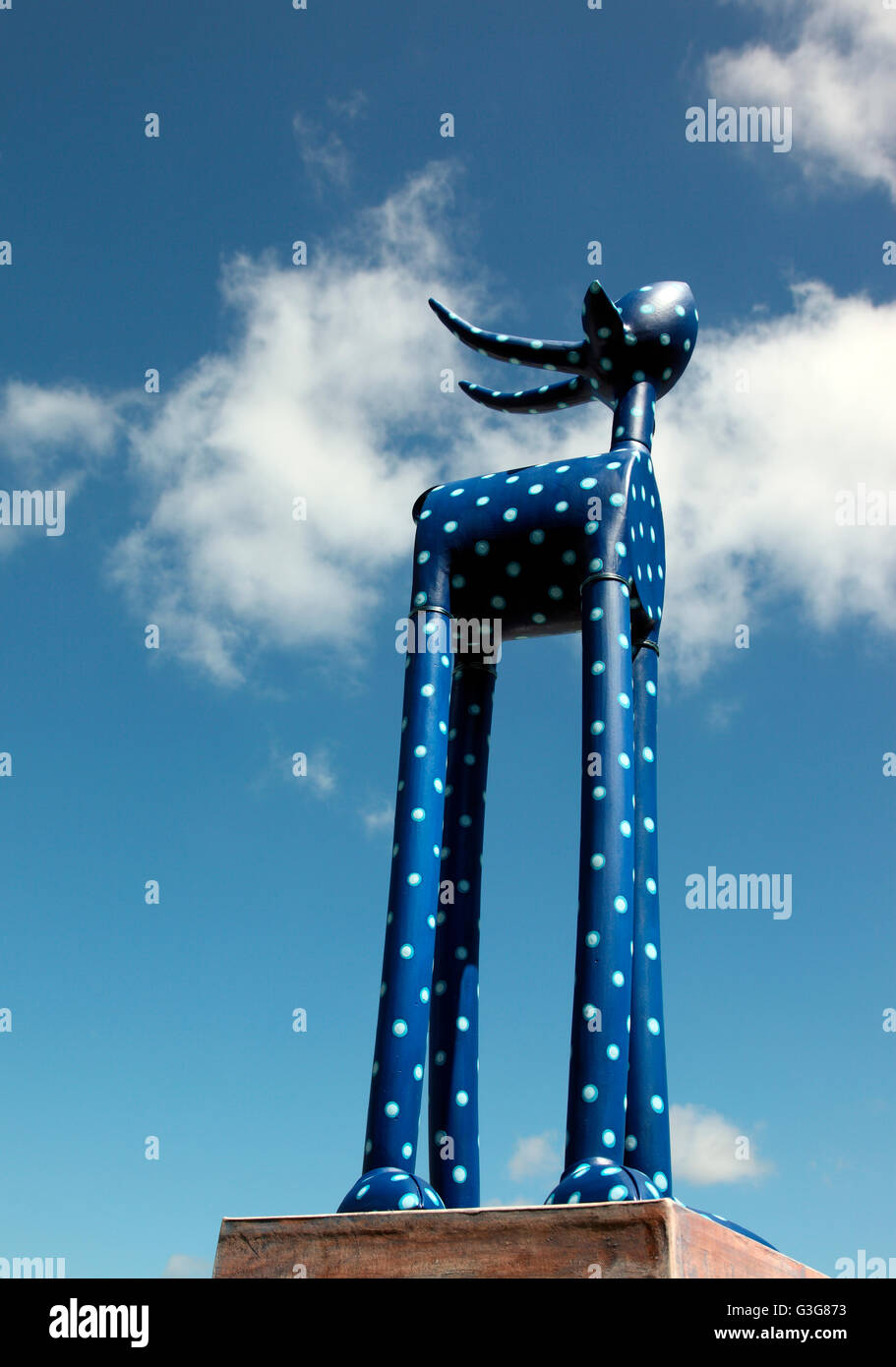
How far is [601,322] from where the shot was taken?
684cm

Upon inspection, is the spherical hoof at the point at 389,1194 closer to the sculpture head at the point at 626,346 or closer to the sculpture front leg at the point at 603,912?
the sculpture front leg at the point at 603,912

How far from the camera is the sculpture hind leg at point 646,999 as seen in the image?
18.7ft

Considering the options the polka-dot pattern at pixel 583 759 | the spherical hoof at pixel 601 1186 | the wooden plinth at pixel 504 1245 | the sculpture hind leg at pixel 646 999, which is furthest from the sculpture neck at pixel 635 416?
the wooden plinth at pixel 504 1245

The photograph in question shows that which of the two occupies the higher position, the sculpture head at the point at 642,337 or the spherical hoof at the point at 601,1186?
the sculpture head at the point at 642,337

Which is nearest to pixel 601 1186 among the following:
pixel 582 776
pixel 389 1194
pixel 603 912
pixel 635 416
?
pixel 389 1194

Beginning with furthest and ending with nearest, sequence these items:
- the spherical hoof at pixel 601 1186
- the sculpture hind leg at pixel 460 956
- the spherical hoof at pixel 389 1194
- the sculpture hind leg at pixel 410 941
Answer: the sculpture hind leg at pixel 460 956 < the sculpture hind leg at pixel 410 941 < the spherical hoof at pixel 389 1194 < the spherical hoof at pixel 601 1186

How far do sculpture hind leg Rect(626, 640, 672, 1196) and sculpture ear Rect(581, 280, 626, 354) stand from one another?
185 cm

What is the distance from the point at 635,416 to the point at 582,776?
2.06 m

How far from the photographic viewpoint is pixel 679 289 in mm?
7074

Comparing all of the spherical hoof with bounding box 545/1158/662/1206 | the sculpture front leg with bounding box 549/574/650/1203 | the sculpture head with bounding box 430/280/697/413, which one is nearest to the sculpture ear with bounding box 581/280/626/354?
the sculpture head with bounding box 430/280/697/413

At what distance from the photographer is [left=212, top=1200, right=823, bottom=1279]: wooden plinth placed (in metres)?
4.16
